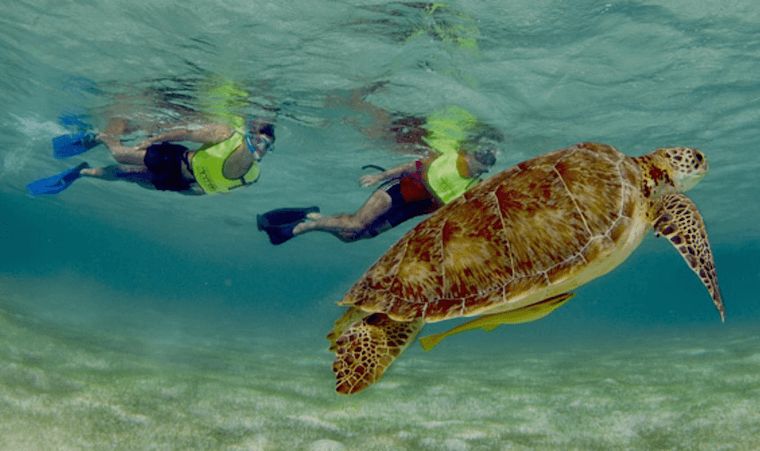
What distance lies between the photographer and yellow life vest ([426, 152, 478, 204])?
834 centimetres

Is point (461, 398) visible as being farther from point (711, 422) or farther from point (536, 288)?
point (536, 288)

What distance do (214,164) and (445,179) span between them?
15.6ft

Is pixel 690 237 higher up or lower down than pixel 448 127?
lower down

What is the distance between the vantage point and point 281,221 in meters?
9.35

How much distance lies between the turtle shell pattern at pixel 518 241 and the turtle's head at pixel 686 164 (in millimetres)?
417

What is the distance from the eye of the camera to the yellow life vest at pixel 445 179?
8.34m

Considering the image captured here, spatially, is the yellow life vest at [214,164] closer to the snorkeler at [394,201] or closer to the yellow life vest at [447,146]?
the snorkeler at [394,201]

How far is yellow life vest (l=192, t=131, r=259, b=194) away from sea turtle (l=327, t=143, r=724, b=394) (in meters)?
6.18

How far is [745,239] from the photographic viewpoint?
1725 inches

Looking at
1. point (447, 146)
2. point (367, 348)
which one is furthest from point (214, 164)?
point (447, 146)

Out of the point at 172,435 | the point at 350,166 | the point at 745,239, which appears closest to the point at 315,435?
the point at 172,435

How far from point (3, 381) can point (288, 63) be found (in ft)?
29.0

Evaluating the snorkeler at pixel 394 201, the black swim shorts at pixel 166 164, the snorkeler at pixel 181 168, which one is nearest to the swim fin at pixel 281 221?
the snorkeler at pixel 394 201

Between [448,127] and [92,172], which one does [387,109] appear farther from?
[92,172]
